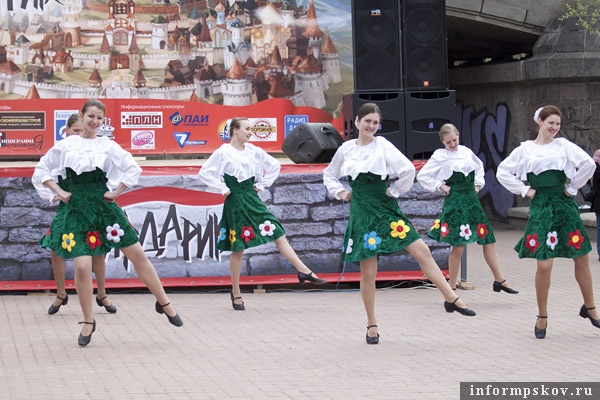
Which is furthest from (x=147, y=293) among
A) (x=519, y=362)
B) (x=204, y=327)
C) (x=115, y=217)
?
(x=519, y=362)

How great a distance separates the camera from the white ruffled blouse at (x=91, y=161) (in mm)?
8367

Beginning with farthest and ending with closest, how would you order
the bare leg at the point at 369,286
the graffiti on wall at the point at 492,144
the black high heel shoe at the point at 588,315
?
the graffiti on wall at the point at 492,144 → the black high heel shoe at the point at 588,315 → the bare leg at the point at 369,286

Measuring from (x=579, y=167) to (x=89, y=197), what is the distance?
364cm

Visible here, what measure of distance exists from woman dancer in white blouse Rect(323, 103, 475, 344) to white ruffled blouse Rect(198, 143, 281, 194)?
201cm

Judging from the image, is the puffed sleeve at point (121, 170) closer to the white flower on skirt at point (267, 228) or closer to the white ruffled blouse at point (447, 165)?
the white flower on skirt at point (267, 228)

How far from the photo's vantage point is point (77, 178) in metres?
8.42

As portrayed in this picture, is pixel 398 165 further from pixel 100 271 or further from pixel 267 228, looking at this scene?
pixel 100 271

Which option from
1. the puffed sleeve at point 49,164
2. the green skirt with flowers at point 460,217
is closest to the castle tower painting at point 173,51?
the green skirt with flowers at point 460,217

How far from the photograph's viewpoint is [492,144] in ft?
71.4

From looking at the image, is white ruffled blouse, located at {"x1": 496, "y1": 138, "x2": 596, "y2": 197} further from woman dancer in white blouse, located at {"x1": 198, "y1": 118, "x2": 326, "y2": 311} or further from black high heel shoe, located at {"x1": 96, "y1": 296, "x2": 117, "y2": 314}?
black high heel shoe, located at {"x1": 96, "y1": 296, "x2": 117, "y2": 314}

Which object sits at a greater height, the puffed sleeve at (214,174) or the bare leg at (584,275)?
the puffed sleeve at (214,174)

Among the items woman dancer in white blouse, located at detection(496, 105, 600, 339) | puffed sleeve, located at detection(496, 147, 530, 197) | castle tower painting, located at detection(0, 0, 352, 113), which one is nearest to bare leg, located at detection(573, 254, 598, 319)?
woman dancer in white blouse, located at detection(496, 105, 600, 339)

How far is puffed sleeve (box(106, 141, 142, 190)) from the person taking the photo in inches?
330

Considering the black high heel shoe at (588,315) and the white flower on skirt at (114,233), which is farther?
the black high heel shoe at (588,315)
